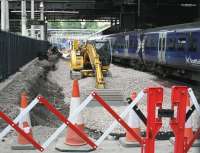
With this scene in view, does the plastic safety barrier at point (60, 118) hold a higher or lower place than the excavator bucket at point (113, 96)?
higher

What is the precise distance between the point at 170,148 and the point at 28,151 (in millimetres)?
2218

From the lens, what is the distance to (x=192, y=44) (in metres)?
24.8

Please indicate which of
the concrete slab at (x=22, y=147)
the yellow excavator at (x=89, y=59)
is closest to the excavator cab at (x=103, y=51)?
the yellow excavator at (x=89, y=59)

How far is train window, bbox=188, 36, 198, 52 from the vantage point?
2428 cm

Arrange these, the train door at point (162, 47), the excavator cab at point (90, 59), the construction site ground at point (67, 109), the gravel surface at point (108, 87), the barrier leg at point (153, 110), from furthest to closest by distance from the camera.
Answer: the excavator cab at point (90, 59)
the train door at point (162, 47)
the gravel surface at point (108, 87)
the construction site ground at point (67, 109)
the barrier leg at point (153, 110)

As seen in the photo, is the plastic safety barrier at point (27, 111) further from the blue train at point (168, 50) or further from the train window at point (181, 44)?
the train window at point (181, 44)

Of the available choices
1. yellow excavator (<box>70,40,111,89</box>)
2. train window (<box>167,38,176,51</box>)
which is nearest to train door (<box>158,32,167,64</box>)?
train window (<box>167,38,176,51</box>)

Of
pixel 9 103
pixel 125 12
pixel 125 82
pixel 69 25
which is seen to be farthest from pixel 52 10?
pixel 69 25

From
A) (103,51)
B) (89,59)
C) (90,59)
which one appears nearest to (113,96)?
Answer: (90,59)

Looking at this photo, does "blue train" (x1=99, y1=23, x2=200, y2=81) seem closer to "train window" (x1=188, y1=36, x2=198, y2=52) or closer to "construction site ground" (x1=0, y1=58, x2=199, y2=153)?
"train window" (x1=188, y1=36, x2=198, y2=52)

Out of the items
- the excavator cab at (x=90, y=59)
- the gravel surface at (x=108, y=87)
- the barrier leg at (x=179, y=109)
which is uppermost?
the barrier leg at (x=179, y=109)

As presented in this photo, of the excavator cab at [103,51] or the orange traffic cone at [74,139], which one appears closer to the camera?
the orange traffic cone at [74,139]

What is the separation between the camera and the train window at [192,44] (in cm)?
2428

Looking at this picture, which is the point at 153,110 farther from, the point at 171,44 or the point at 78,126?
the point at 171,44
